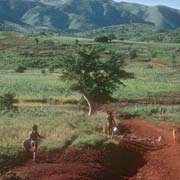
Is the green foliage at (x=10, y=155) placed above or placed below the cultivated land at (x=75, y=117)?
above

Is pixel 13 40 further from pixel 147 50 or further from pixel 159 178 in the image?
pixel 159 178

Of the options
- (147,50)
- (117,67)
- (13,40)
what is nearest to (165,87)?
(117,67)

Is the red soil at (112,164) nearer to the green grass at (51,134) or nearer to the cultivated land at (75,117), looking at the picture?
the cultivated land at (75,117)

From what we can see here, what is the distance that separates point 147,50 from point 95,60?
9692 centimetres

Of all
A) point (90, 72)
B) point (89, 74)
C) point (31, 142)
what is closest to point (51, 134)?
point (31, 142)

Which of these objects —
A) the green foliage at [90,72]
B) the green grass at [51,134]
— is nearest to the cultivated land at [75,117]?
the green grass at [51,134]

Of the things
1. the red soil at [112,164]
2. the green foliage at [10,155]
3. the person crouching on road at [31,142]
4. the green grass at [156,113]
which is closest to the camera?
the red soil at [112,164]

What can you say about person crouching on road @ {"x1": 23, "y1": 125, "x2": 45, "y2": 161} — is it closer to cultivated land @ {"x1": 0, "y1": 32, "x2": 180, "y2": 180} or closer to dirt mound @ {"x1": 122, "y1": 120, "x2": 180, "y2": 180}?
cultivated land @ {"x1": 0, "y1": 32, "x2": 180, "y2": 180}

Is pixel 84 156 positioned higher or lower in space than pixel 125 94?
higher

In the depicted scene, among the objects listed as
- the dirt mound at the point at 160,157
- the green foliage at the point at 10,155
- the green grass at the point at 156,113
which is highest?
the green foliage at the point at 10,155

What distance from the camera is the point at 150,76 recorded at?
84.8 m

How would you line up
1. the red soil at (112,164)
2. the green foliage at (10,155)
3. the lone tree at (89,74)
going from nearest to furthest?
1. the red soil at (112,164)
2. the green foliage at (10,155)
3. the lone tree at (89,74)

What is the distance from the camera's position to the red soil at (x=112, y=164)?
20.8 metres

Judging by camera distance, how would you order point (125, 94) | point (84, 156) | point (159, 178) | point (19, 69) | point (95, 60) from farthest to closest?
point (19, 69) < point (125, 94) < point (95, 60) < point (84, 156) < point (159, 178)
